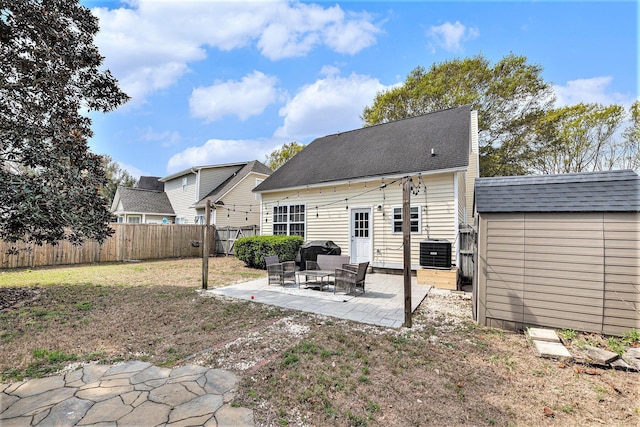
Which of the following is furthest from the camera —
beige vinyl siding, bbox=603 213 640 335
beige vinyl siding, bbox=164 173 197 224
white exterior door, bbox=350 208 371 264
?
beige vinyl siding, bbox=164 173 197 224

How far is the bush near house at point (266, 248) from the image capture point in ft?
34.6

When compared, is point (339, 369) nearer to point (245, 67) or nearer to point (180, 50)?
point (180, 50)

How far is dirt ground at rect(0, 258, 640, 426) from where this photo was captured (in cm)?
254

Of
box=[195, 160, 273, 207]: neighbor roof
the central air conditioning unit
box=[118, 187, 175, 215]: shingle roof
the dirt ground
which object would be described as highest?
box=[195, 160, 273, 207]: neighbor roof

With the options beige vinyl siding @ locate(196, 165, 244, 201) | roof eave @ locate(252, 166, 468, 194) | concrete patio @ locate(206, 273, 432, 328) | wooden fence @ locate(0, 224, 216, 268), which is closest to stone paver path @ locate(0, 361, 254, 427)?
concrete patio @ locate(206, 273, 432, 328)

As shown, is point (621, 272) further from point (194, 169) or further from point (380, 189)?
point (194, 169)

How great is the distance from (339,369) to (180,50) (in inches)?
340

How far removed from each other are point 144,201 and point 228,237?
986 cm

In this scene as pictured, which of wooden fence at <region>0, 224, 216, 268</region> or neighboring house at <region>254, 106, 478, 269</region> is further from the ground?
neighboring house at <region>254, 106, 478, 269</region>

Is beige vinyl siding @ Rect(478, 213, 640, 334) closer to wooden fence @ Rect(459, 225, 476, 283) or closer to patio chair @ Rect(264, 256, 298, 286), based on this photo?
wooden fence @ Rect(459, 225, 476, 283)

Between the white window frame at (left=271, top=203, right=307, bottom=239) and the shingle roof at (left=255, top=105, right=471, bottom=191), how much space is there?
101 cm

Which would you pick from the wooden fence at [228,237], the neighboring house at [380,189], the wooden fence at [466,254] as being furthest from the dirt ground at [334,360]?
the wooden fence at [228,237]

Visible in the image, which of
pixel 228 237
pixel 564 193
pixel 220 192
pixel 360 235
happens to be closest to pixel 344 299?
pixel 360 235

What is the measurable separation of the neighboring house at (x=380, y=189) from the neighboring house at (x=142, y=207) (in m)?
11.9
